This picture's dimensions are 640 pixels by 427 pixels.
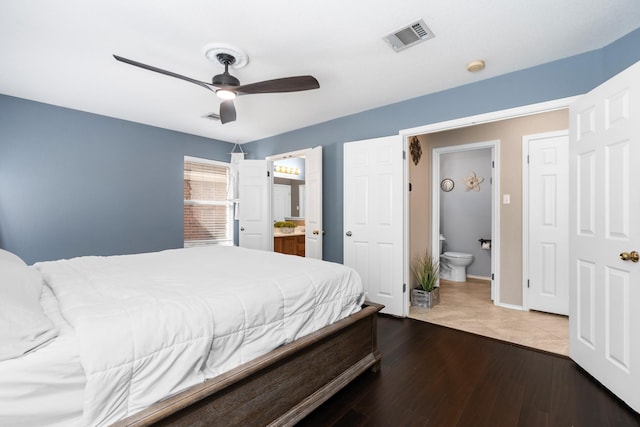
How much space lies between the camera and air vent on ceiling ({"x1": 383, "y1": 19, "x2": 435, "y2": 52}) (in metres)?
2.07

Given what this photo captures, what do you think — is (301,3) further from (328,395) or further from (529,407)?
(529,407)

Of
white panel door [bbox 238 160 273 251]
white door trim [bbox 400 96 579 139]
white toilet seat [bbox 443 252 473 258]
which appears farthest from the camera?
white toilet seat [bbox 443 252 473 258]

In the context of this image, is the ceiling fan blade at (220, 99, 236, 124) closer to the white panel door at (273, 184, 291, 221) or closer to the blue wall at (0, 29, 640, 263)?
the blue wall at (0, 29, 640, 263)

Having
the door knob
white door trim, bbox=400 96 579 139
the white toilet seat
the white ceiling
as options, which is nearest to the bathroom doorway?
the white ceiling

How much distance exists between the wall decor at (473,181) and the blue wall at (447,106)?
2630 millimetres

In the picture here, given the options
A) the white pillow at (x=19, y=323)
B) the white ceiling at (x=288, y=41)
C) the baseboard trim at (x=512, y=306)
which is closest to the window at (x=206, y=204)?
the white ceiling at (x=288, y=41)

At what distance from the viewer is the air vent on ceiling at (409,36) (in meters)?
2.07

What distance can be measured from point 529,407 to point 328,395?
1.23 m

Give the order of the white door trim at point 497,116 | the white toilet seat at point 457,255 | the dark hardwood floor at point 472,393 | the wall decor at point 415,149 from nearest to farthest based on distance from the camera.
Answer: the dark hardwood floor at point 472,393, the white door trim at point 497,116, the wall decor at point 415,149, the white toilet seat at point 457,255

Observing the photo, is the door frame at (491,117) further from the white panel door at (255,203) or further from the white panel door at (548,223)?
the white panel door at (255,203)

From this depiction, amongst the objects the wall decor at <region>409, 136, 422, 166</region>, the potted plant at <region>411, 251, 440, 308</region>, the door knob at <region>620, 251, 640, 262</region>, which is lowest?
the potted plant at <region>411, 251, 440, 308</region>

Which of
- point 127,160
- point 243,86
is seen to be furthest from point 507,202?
point 127,160

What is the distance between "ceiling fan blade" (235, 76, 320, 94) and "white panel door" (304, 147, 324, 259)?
5.64ft

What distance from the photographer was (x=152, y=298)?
133cm
